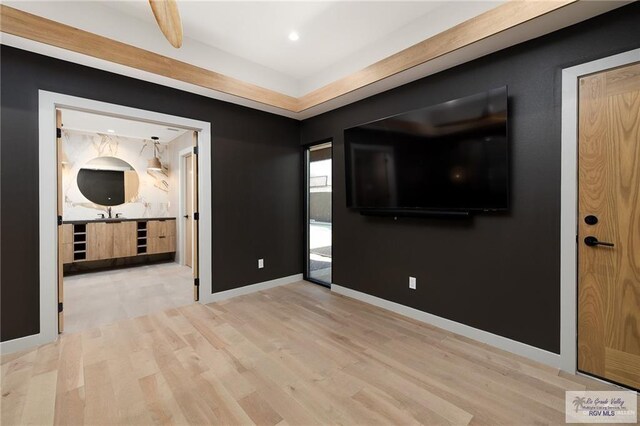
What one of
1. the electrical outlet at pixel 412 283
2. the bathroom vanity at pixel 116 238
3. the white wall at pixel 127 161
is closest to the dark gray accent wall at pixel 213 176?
the electrical outlet at pixel 412 283

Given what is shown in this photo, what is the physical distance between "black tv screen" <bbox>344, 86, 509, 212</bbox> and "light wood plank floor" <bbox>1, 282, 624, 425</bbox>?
4.27 ft

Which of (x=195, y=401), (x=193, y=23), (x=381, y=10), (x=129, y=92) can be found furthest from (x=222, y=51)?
(x=195, y=401)

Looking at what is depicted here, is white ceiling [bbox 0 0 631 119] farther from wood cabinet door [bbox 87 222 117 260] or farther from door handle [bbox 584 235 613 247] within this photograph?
wood cabinet door [bbox 87 222 117 260]

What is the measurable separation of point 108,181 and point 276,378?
5664 millimetres

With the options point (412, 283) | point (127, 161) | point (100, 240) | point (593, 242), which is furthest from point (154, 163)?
point (593, 242)

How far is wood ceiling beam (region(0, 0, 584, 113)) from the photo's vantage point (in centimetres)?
204

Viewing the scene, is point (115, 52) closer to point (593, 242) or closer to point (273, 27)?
point (273, 27)

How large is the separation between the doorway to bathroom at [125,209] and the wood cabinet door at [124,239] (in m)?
0.02

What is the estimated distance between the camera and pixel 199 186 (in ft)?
11.5

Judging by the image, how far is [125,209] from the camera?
577cm

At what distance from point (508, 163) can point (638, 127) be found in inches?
28.6

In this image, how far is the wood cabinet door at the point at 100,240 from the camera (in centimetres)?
491

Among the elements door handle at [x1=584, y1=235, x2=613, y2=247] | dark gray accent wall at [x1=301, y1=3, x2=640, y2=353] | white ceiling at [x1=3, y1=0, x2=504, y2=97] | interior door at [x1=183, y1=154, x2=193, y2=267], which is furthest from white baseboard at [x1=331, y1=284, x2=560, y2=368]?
interior door at [x1=183, y1=154, x2=193, y2=267]

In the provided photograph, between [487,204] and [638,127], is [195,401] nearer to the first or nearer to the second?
[487,204]
